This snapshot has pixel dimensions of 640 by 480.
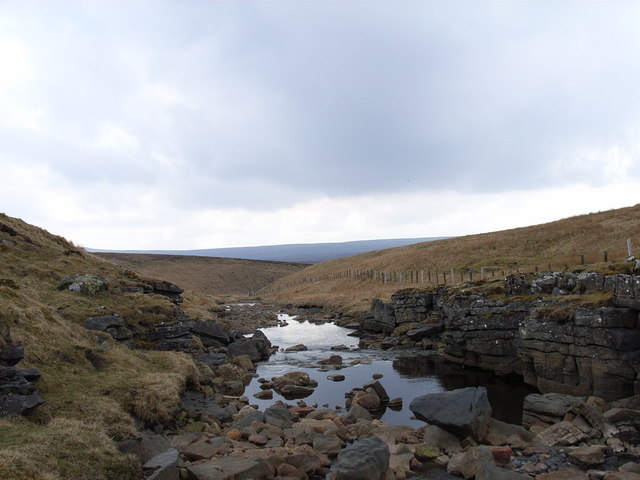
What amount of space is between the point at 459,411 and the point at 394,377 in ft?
34.3

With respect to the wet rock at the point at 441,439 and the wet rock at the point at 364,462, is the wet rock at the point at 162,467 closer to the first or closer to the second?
the wet rock at the point at 364,462

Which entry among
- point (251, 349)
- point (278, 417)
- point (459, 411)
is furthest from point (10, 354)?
point (251, 349)

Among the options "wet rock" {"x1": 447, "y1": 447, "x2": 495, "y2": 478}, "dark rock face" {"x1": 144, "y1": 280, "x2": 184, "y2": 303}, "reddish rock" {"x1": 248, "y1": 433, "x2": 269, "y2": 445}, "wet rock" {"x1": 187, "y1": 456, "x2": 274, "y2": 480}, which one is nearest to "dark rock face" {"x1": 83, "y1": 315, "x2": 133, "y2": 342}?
"dark rock face" {"x1": 144, "y1": 280, "x2": 184, "y2": 303}

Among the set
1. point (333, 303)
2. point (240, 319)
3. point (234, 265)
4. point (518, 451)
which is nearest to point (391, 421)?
point (518, 451)

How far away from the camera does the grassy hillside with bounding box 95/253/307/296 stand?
127m

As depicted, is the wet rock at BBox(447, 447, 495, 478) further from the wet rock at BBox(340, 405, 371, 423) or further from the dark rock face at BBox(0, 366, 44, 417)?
the dark rock face at BBox(0, 366, 44, 417)

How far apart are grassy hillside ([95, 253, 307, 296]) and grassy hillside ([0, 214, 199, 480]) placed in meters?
90.4

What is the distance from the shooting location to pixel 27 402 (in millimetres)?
13969

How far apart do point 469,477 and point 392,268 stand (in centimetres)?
6876

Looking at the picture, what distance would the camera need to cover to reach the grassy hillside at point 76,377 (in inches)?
476

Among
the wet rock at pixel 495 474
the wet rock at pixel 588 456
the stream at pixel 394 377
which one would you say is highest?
the wet rock at pixel 495 474

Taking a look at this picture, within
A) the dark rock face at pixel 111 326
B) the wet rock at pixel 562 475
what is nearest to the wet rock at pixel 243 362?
the dark rock face at pixel 111 326

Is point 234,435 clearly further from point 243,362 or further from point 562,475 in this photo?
point 243,362

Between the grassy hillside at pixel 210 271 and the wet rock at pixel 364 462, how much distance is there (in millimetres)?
109098
